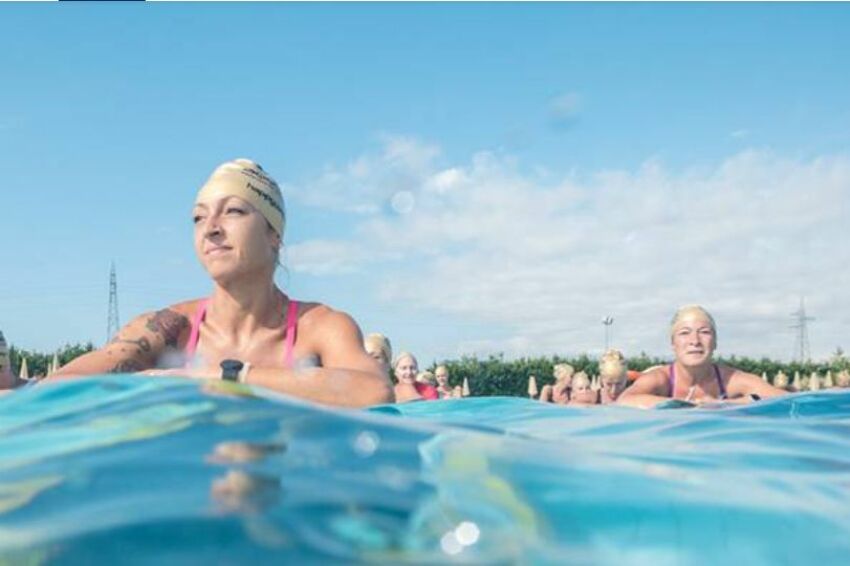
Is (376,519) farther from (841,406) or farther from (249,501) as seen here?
(841,406)

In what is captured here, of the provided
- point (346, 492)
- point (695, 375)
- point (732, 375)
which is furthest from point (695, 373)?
point (346, 492)

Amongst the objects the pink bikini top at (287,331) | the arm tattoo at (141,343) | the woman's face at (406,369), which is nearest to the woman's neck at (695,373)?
the woman's face at (406,369)

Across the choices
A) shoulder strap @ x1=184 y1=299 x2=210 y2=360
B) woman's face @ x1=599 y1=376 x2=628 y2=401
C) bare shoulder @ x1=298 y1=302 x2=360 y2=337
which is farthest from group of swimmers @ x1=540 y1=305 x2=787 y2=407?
shoulder strap @ x1=184 y1=299 x2=210 y2=360

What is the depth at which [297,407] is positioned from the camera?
117 inches

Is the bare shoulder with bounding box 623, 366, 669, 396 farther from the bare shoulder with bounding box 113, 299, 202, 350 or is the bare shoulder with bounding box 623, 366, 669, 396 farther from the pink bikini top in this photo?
the bare shoulder with bounding box 113, 299, 202, 350

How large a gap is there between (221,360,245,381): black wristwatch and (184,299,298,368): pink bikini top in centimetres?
69

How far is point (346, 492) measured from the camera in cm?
216

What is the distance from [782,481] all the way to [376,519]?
5.71ft

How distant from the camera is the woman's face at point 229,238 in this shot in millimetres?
4770

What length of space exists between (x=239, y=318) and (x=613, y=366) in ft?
→ 21.7

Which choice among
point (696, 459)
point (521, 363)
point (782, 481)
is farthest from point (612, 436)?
point (521, 363)

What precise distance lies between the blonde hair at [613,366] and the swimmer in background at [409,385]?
196cm

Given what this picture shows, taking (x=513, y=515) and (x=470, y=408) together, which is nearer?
(x=513, y=515)

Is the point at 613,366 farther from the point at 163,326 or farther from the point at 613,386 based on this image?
the point at 163,326
